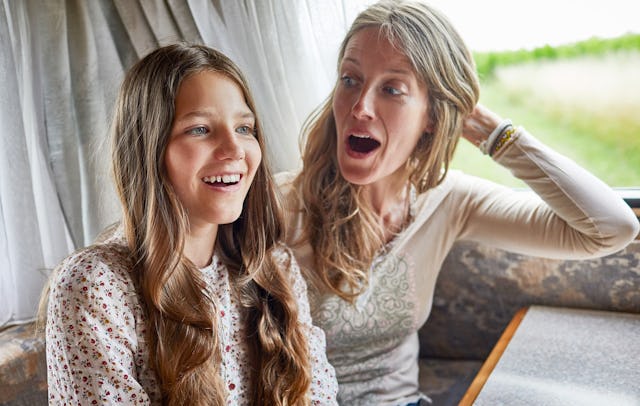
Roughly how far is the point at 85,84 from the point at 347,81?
67 centimetres

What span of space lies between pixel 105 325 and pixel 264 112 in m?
0.83

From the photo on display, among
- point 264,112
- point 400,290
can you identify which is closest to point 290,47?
point 264,112

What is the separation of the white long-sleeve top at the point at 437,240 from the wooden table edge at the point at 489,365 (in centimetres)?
22

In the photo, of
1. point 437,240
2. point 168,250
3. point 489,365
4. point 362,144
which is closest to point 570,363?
point 489,365

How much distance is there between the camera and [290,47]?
1.75 m

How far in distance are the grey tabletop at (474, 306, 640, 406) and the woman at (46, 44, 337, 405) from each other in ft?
1.48

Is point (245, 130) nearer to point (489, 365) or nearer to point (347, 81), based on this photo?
point (347, 81)

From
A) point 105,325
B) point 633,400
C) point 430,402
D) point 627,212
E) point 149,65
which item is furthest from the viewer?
point 430,402

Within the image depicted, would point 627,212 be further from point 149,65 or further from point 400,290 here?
point 149,65

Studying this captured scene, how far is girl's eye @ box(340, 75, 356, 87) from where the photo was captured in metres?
1.56

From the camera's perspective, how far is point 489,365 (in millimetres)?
1526

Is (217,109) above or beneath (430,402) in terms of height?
above

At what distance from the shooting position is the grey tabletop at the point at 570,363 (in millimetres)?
1355

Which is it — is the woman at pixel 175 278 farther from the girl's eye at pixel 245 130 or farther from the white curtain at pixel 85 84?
the white curtain at pixel 85 84
